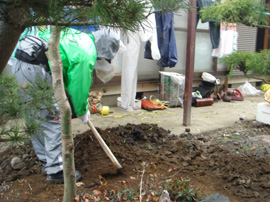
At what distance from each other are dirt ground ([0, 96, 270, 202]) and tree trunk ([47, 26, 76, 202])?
1.56 ft

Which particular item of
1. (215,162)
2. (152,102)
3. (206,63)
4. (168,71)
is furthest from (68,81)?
(206,63)

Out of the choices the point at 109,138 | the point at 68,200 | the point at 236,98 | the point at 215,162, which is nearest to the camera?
the point at 68,200

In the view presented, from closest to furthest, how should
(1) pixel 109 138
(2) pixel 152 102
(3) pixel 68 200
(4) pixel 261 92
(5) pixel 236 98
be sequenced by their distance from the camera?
(3) pixel 68 200, (1) pixel 109 138, (2) pixel 152 102, (5) pixel 236 98, (4) pixel 261 92

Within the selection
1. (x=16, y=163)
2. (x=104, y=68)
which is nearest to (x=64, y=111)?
(x=16, y=163)

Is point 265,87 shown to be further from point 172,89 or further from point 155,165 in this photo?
point 155,165

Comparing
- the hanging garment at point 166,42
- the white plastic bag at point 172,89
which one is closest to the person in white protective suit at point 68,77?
the hanging garment at point 166,42

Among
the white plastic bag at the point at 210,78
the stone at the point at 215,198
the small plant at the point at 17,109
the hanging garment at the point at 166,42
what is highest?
the hanging garment at the point at 166,42

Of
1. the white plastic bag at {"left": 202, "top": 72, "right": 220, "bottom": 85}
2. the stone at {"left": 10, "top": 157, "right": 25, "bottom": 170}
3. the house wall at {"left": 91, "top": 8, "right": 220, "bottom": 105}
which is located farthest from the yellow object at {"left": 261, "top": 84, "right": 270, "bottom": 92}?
the stone at {"left": 10, "top": 157, "right": 25, "bottom": 170}

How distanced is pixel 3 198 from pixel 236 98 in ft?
22.3

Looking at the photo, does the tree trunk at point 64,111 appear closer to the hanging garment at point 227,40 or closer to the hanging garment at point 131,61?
the hanging garment at point 131,61

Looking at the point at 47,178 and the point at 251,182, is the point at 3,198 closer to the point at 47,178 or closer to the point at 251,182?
the point at 47,178

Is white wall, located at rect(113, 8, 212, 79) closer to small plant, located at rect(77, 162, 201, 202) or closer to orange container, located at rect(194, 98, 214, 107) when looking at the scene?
orange container, located at rect(194, 98, 214, 107)

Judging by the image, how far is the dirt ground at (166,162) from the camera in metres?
2.49

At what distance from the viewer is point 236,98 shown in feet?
24.8
